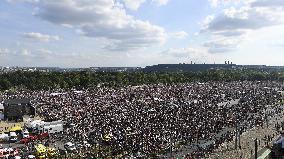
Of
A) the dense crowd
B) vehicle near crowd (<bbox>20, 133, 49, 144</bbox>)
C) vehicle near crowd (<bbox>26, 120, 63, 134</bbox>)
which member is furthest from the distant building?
vehicle near crowd (<bbox>20, 133, 49, 144</bbox>)

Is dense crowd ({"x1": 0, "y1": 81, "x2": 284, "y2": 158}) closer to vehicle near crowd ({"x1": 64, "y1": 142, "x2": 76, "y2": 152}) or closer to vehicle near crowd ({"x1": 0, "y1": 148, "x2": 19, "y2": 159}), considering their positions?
vehicle near crowd ({"x1": 64, "y1": 142, "x2": 76, "y2": 152})

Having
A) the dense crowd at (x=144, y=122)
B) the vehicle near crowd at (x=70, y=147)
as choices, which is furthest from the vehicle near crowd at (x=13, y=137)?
the vehicle near crowd at (x=70, y=147)

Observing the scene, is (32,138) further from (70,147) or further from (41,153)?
(41,153)

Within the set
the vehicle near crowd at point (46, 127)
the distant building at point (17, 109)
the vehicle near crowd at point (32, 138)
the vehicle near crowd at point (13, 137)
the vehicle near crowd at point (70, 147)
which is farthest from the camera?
the distant building at point (17, 109)

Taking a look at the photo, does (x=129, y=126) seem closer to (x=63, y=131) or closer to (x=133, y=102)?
(x=63, y=131)

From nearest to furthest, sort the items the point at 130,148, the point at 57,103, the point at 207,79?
the point at 130,148, the point at 57,103, the point at 207,79

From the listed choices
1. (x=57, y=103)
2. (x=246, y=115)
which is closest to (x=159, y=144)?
(x=246, y=115)

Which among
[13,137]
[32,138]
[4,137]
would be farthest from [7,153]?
[4,137]

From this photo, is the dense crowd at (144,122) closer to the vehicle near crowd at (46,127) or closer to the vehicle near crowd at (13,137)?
the vehicle near crowd at (46,127)
